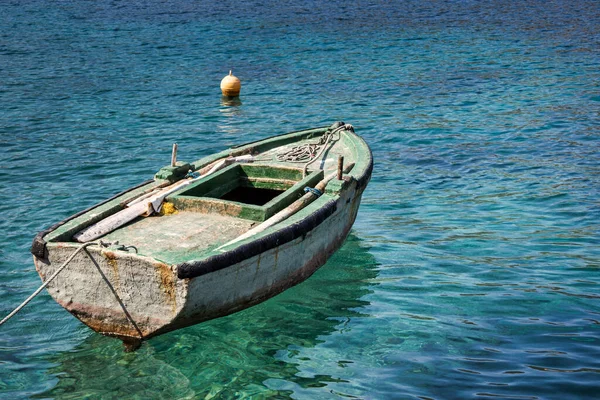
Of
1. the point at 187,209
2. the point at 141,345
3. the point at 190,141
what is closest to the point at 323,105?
the point at 190,141

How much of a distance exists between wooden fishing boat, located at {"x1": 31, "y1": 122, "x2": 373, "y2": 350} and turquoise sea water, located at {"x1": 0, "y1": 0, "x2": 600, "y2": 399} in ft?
2.28

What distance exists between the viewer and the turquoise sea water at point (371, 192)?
8.18 meters

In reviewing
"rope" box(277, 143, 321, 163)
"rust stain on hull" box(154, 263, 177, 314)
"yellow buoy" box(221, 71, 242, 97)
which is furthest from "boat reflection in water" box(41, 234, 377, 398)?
"yellow buoy" box(221, 71, 242, 97)

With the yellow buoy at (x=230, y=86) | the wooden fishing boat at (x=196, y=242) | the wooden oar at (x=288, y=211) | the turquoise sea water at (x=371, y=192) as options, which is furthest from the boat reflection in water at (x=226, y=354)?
the yellow buoy at (x=230, y=86)

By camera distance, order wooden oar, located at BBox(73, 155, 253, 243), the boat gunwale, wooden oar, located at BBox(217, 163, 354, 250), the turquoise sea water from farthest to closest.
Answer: wooden oar, located at BBox(73, 155, 253, 243)
wooden oar, located at BBox(217, 163, 354, 250)
the turquoise sea water
the boat gunwale

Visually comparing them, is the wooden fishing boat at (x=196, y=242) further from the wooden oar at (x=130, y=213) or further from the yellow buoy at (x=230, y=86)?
the yellow buoy at (x=230, y=86)

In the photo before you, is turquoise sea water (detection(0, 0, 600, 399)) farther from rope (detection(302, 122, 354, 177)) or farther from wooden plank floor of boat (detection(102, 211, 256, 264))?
rope (detection(302, 122, 354, 177))

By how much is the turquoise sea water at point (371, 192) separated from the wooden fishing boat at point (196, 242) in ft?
2.28

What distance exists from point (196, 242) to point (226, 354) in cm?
138

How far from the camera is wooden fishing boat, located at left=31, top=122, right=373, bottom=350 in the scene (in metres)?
7.71

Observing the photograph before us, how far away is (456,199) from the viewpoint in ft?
45.2

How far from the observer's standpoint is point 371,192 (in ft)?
47.6

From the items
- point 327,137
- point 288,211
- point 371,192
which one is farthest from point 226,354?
point 371,192

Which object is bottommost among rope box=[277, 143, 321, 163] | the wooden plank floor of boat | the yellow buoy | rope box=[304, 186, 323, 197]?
the wooden plank floor of boat
